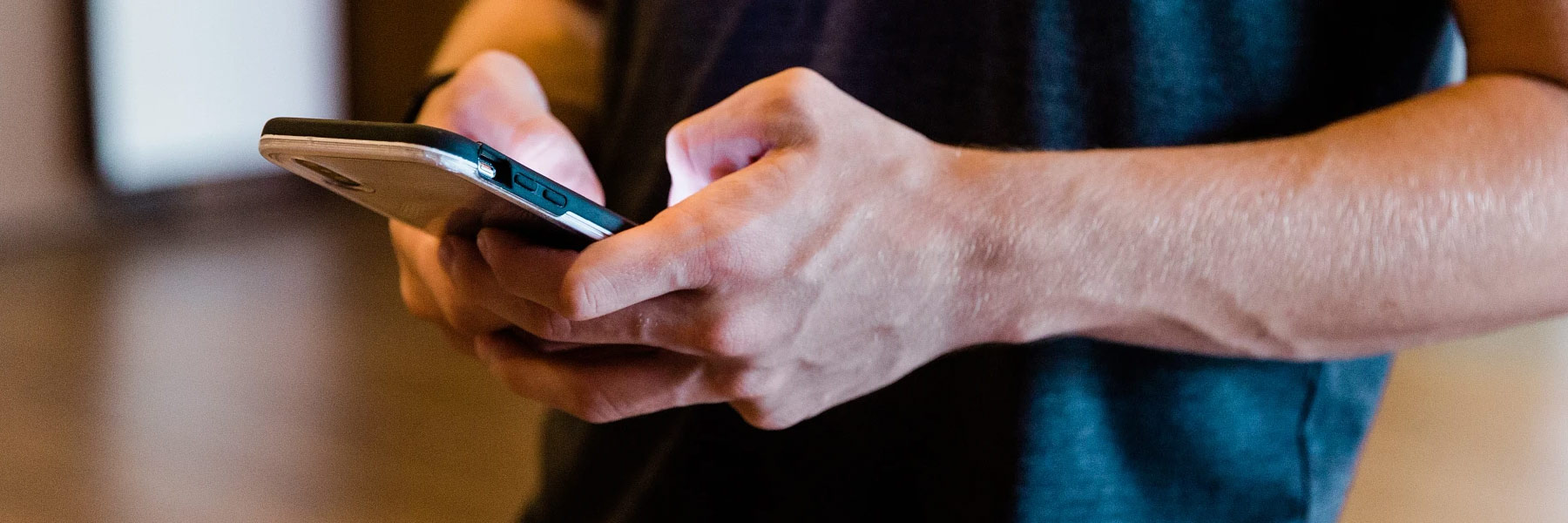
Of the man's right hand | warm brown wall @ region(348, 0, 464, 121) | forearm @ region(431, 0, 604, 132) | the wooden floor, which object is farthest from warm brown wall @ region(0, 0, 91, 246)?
the man's right hand

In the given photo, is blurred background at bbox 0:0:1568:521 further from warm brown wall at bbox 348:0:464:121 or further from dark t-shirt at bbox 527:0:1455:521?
dark t-shirt at bbox 527:0:1455:521

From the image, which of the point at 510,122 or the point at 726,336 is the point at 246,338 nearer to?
the point at 510,122

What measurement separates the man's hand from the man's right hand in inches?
5.8

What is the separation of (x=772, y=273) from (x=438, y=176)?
0.14 m

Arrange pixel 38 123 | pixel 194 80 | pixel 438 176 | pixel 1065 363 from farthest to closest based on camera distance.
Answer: pixel 194 80 < pixel 38 123 < pixel 1065 363 < pixel 438 176

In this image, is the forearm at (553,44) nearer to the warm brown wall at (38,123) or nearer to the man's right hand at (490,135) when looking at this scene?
the man's right hand at (490,135)

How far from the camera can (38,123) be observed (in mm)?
3484

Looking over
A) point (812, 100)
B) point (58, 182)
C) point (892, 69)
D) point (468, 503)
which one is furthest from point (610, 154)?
point (58, 182)

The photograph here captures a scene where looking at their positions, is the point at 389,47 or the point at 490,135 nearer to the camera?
the point at 490,135

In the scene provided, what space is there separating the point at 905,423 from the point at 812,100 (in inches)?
11.1

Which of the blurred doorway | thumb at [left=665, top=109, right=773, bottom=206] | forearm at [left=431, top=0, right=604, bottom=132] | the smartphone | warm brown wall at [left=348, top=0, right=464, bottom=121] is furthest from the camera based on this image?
warm brown wall at [left=348, top=0, right=464, bottom=121]

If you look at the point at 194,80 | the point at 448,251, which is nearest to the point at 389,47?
the point at 194,80

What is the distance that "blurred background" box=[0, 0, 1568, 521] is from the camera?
2258 mm

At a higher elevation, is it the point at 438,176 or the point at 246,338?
the point at 438,176
